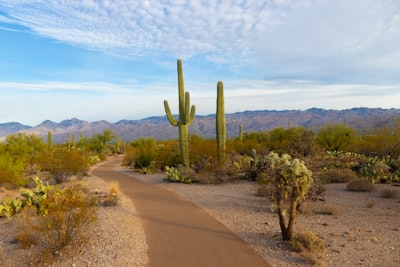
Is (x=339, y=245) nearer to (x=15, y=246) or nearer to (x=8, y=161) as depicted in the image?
(x=15, y=246)

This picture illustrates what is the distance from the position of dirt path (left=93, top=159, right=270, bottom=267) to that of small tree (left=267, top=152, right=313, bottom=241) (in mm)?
1034

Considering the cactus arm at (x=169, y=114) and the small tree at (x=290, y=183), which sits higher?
the cactus arm at (x=169, y=114)

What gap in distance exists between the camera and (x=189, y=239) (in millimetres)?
8211

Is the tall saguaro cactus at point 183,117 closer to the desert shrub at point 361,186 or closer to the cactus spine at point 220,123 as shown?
the cactus spine at point 220,123

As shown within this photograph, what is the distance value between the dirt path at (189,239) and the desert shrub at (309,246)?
0.87 m

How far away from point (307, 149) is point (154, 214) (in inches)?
598

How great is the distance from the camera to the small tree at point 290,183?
7754 mm

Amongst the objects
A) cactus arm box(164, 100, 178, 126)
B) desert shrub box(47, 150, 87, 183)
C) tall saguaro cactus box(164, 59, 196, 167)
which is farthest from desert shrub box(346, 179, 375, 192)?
desert shrub box(47, 150, 87, 183)

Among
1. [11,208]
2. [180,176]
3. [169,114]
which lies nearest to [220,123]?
[169,114]

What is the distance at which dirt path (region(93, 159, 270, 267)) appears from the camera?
689cm

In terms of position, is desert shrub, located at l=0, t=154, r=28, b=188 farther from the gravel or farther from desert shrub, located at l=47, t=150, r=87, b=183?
the gravel

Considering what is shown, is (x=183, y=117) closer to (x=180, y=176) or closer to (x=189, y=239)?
(x=180, y=176)

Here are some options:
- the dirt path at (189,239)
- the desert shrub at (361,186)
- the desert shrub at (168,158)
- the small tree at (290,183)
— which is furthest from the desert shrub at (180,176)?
the small tree at (290,183)

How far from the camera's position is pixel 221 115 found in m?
20.5
